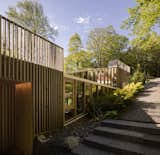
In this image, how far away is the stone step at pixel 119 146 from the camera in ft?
12.1

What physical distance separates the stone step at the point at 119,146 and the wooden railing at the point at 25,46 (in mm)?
2556

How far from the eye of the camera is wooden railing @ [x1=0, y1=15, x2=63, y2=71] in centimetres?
337

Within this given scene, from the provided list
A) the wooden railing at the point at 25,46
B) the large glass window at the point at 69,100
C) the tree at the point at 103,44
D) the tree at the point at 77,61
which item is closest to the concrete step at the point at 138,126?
the large glass window at the point at 69,100

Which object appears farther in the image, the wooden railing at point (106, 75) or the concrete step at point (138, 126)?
the wooden railing at point (106, 75)

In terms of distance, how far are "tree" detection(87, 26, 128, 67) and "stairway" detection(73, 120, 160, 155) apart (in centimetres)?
1403

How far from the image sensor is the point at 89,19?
1688 centimetres

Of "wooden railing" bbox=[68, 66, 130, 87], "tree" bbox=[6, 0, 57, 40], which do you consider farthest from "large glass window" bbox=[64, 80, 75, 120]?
"tree" bbox=[6, 0, 57, 40]

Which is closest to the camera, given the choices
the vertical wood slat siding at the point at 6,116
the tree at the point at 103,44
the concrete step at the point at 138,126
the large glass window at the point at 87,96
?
the vertical wood slat siding at the point at 6,116

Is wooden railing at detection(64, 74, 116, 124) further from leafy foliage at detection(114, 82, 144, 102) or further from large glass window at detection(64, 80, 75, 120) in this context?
leafy foliage at detection(114, 82, 144, 102)

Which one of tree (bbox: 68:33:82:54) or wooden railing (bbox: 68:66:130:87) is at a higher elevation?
tree (bbox: 68:33:82:54)

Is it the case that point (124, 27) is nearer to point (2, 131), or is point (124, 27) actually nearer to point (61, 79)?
point (61, 79)

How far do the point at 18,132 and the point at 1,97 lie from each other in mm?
1023

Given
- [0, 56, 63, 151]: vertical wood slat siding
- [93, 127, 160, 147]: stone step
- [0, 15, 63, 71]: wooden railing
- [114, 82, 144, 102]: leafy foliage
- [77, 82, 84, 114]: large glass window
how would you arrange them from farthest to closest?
1. [114, 82, 144, 102]: leafy foliage
2. [77, 82, 84, 114]: large glass window
3. [93, 127, 160, 147]: stone step
4. [0, 56, 63, 151]: vertical wood slat siding
5. [0, 15, 63, 71]: wooden railing

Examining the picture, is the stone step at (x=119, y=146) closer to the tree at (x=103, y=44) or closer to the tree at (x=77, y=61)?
the tree at (x=77, y=61)
